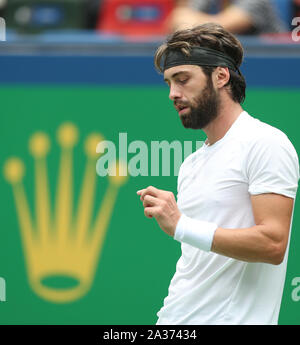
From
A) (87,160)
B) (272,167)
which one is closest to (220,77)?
(272,167)

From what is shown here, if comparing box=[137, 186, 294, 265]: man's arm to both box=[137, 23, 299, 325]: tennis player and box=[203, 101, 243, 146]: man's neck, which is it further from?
box=[203, 101, 243, 146]: man's neck

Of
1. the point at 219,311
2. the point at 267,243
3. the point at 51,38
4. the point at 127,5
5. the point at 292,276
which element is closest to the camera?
the point at 267,243

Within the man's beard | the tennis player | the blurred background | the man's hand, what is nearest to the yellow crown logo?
the blurred background

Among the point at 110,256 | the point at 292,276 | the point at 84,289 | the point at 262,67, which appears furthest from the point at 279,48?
the point at 84,289

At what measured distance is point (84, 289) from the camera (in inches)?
135

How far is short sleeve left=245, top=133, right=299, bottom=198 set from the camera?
6.65 feet

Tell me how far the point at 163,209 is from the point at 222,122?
1.38 ft

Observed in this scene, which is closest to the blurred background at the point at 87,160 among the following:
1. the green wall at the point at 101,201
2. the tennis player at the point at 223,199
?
the green wall at the point at 101,201

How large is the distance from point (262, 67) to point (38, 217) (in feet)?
4.49

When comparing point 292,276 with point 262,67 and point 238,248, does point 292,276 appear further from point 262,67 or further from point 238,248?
point 238,248

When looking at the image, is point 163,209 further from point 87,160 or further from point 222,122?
point 87,160

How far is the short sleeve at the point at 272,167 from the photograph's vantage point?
2.03m

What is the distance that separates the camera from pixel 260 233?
2002 millimetres

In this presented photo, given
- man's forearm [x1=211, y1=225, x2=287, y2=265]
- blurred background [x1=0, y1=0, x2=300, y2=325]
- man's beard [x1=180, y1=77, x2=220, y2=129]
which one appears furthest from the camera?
blurred background [x1=0, y1=0, x2=300, y2=325]
